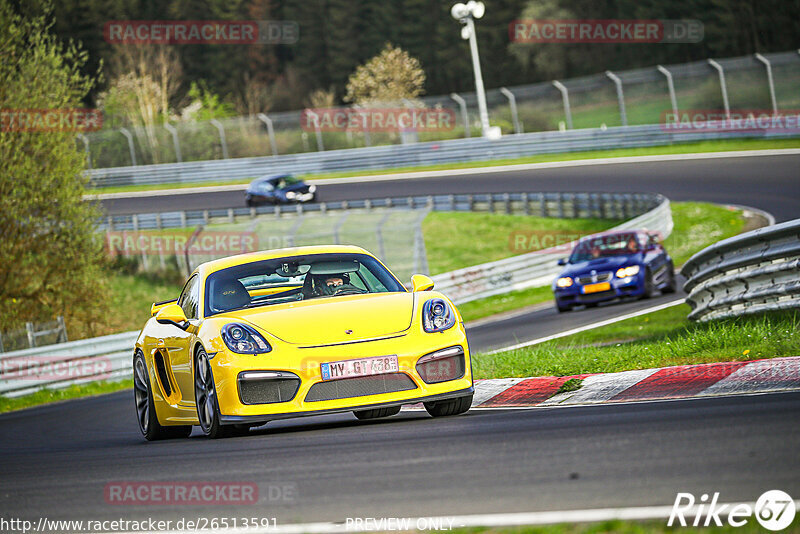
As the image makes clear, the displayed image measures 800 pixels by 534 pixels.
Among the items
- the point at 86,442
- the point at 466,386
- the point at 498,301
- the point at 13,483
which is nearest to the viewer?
the point at 13,483

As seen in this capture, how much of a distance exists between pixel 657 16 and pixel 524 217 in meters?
52.9

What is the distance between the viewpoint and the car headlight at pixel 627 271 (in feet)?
62.9

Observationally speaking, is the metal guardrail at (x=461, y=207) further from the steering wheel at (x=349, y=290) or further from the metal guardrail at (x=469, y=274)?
the steering wheel at (x=349, y=290)

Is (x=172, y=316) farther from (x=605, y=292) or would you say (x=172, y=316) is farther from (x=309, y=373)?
(x=605, y=292)

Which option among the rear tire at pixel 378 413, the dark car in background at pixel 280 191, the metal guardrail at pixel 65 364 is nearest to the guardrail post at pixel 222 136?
the dark car in background at pixel 280 191

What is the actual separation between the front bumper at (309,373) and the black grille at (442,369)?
0.04 metres

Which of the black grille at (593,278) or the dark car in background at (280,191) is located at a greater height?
the dark car in background at (280,191)

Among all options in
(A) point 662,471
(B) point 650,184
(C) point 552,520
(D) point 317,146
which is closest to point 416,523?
(C) point 552,520

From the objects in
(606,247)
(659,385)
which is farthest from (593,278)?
(659,385)

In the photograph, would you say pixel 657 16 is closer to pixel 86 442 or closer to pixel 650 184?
pixel 650 184

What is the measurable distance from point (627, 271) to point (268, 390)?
41.8 feet

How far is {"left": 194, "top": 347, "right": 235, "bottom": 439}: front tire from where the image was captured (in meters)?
7.71

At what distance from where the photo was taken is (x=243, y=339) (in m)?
7.57

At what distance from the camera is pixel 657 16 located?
8438 cm
